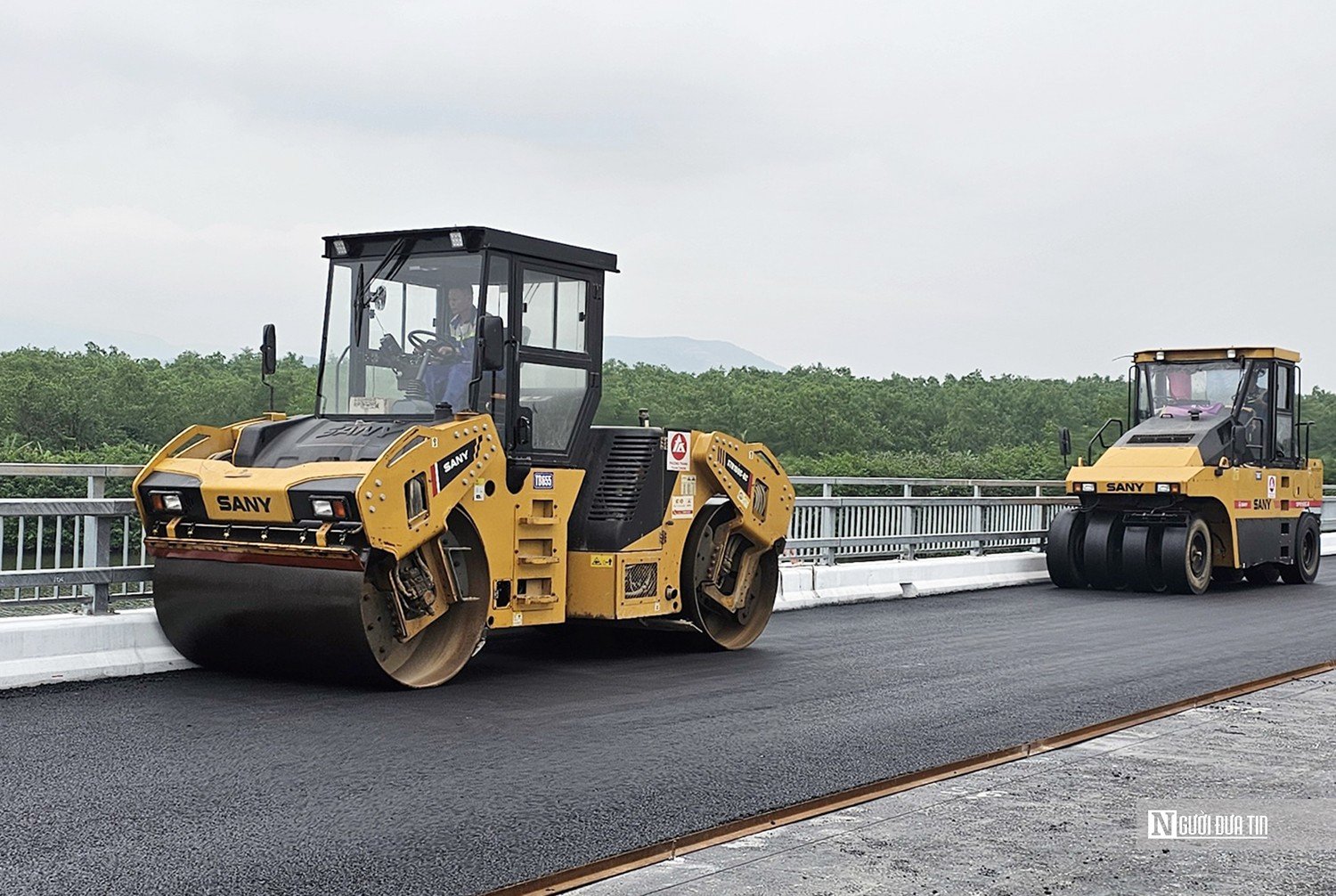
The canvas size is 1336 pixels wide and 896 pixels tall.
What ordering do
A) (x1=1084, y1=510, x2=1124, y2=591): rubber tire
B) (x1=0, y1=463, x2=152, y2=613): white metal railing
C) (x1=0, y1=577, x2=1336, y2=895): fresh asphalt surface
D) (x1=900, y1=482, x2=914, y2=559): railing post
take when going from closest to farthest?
(x1=0, y1=577, x2=1336, y2=895): fresh asphalt surface < (x1=0, y1=463, x2=152, y2=613): white metal railing < (x1=900, y1=482, x2=914, y2=559): railing post < (x1=1084, y1=510, x2=1124, y2=591): rubber tire

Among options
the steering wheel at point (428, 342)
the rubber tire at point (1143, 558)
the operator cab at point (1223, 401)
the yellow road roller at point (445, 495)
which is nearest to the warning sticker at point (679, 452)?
the yellow road roller at point (445, 495)

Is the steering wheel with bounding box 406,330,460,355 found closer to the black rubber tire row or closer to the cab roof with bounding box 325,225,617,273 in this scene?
the cab roof with bounding box 325,225,617,273

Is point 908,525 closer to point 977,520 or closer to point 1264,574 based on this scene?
point 977,520

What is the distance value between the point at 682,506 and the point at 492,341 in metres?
2.26

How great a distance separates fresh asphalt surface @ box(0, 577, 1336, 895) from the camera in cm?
529

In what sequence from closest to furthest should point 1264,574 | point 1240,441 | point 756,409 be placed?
point 1240,441 < point 1264,574 < point 756,409

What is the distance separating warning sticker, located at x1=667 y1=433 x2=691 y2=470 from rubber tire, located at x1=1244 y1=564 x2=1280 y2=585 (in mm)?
12010

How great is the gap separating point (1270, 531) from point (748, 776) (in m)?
14.5

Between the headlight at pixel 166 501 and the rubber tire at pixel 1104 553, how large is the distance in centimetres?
1238

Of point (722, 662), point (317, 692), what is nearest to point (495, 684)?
point (317, 692)


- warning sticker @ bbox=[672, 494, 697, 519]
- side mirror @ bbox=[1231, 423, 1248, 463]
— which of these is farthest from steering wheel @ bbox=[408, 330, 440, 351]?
side mirror @ bbox=[1231, 423, 1248, 463]

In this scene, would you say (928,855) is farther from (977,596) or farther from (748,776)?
(977,596)

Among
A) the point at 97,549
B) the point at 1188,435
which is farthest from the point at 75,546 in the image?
the point at 1188,435

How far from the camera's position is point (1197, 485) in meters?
17.9
